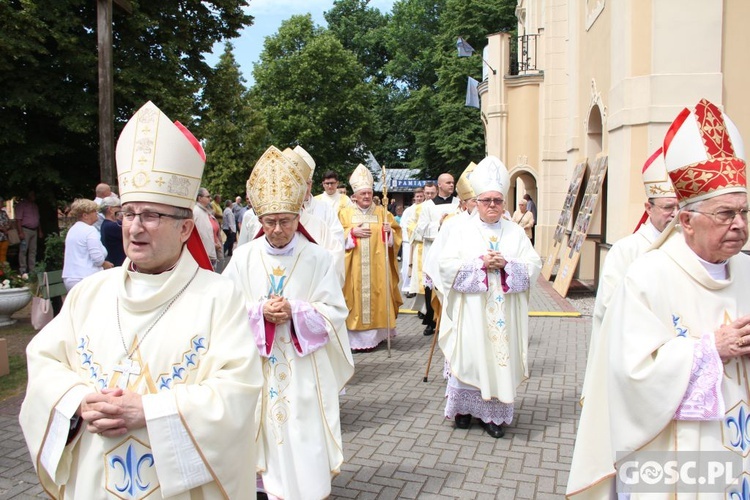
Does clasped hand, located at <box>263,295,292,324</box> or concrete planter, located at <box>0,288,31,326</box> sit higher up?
clasped hand, located at <box>263,295,292,324</box>

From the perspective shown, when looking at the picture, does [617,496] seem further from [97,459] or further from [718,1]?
[718,1]

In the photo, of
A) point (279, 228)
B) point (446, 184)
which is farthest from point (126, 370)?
point (446, 184)

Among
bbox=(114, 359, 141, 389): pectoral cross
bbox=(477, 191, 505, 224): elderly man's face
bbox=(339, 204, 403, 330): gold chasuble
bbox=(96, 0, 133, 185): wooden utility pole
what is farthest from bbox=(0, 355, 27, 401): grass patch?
bbox=(477, 191, 505, 224): elderly man's face

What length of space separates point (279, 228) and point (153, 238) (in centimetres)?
167

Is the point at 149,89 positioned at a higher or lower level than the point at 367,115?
lower

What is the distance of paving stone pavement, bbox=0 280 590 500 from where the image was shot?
4.48m

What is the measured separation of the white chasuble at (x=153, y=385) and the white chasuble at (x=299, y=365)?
132 centimetres

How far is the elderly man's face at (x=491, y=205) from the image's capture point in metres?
5.58

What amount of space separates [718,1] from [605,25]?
3336 millimetres

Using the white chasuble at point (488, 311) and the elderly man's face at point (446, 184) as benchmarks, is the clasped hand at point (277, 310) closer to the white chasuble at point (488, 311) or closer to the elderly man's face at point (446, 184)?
the white chasuble at point (488, 311)

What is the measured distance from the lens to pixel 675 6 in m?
9.83

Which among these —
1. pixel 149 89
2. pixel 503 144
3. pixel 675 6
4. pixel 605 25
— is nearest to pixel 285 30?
pixel 503 144

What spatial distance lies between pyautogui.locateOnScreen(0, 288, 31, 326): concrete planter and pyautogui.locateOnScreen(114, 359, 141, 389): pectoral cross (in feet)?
26.8

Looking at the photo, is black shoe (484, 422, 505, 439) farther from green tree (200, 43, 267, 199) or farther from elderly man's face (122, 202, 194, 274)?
green tree (200, 43, 267, 199)
